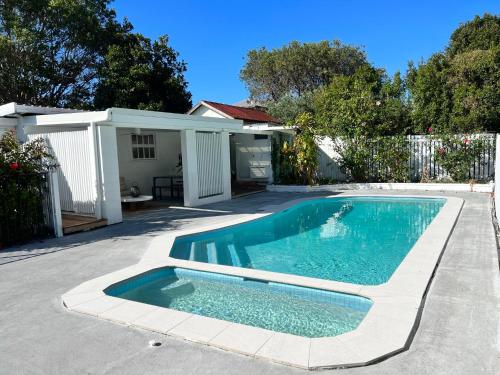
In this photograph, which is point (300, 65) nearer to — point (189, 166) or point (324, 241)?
point (189, 166)

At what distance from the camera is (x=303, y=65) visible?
117 feet

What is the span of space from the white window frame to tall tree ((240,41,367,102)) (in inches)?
783

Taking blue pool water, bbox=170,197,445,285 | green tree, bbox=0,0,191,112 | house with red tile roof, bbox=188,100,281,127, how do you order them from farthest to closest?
house with red tile roof, bbox=188,100,281,127 → green tree, bbox=0,0,191,112 → blue pool water, bbox=170,197,445,285

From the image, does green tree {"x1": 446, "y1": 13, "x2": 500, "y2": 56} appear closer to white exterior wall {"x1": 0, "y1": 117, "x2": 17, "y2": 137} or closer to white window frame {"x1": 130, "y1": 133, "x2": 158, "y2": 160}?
white window frame {"x1": 130, "y1": 133, "x2": 158, "y2": 160}

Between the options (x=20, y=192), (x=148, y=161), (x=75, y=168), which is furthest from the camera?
(x=148, y=161)

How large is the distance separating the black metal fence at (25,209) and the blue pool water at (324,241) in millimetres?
3297

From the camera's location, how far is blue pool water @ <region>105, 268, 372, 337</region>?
488 cm

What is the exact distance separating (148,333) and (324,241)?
19.7ft

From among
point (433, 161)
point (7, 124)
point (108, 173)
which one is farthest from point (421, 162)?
point (7, 124)

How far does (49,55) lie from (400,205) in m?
22.1

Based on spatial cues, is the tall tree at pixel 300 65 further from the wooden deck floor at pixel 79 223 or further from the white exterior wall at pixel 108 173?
the wooden deck floor at pixel 79 223

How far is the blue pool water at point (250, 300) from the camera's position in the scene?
4883 millimetres

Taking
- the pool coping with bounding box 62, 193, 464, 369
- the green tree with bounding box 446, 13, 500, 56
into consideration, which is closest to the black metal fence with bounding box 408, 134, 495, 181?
the pool coping with bounding box 62, 193, 464, 369

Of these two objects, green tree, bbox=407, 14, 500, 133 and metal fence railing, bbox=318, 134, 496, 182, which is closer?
metal fence railing, bbox=318, 134, 496, 182
